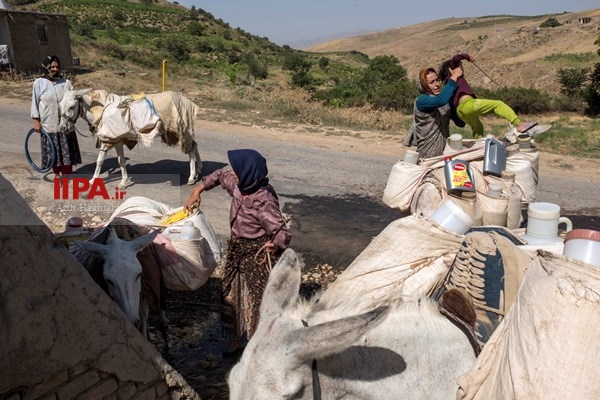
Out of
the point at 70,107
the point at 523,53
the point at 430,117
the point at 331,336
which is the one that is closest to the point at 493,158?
the point at 430,117

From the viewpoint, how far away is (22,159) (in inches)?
388

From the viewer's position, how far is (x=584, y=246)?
2.06 metres

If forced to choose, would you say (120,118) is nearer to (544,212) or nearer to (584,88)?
(544,212)

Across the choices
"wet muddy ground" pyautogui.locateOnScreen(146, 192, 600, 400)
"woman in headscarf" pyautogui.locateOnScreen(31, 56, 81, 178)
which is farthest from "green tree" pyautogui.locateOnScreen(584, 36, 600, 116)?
"woman in headscarf" pyautogui.locateOnScreen(31, 56, 81, 178)

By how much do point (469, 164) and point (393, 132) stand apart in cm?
920

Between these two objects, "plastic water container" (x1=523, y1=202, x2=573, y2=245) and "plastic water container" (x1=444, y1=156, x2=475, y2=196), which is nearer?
"plastic water container" (x1=523, y1=202, x2=573, y2=245)

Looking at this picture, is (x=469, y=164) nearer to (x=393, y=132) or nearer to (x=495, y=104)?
(x=495, y=104)

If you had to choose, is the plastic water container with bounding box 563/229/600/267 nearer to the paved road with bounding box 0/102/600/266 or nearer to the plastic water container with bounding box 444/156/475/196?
the plastic water container with bounding box 444/156/475/196

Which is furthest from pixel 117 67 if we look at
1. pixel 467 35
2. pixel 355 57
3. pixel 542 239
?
pixel 467 35

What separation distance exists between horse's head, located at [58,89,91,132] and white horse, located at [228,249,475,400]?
702cm

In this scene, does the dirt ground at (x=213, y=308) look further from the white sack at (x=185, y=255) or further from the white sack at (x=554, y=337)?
the white sack at (x=554, y=337)

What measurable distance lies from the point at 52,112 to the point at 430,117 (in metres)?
5.66

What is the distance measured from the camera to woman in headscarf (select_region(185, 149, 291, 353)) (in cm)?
414

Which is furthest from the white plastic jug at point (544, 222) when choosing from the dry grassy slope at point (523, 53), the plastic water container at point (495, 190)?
the dry grassy slope at point (523, 53)
